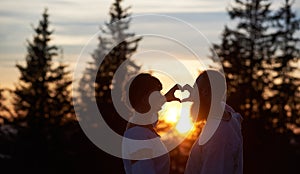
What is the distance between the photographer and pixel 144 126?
614 cm

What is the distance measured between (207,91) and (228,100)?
4107 centimetres

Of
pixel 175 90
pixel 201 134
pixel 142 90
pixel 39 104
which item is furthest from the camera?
pixel 39 104

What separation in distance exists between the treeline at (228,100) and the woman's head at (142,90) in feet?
130

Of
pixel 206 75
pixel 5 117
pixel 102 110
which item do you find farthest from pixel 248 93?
pixel 206 75

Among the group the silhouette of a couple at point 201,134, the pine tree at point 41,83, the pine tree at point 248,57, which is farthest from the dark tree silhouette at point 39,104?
the silhouette of a couple at point 201,134

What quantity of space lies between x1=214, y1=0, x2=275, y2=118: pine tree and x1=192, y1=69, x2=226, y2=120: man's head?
1679 inches

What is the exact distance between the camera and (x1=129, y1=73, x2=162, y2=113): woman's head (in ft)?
20.0

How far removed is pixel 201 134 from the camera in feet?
22.0

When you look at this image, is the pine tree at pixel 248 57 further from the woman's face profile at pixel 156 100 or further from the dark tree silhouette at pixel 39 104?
the woman's face profile at pixel 156 100

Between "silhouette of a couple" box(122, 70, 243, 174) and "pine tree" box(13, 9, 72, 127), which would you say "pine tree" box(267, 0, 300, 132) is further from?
"silhouette of a couple" box(122, 70, 243, 174)

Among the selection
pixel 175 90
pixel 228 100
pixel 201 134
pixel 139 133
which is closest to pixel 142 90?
pixel 139 133

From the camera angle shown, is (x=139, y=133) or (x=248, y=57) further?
(x=248, y=57)

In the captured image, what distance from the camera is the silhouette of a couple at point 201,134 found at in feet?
20.0

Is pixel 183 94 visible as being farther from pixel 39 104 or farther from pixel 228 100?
pixel 39 104
